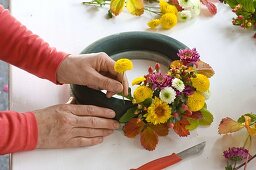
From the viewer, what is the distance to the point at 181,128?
77 centimetres

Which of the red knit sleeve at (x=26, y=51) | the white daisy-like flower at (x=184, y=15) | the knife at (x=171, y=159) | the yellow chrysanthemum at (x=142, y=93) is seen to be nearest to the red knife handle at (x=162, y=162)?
the knife at (x=171, y=159)

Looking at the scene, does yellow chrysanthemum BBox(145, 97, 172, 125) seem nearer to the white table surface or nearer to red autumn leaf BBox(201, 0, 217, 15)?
the white table surface

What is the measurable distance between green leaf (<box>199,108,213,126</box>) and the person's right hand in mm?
158

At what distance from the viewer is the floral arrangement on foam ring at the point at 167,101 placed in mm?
742

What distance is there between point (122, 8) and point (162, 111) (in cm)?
33

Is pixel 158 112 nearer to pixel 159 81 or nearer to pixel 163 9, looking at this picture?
pixel 159 81

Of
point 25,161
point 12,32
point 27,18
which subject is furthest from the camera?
point 27,18

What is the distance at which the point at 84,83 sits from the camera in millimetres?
794

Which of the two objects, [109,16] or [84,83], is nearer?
[84,83]

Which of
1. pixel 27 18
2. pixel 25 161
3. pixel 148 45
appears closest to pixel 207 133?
pixel 148 45

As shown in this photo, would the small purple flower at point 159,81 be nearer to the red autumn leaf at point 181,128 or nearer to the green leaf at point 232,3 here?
the red autumn leaf at point 181,128

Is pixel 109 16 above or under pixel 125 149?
above

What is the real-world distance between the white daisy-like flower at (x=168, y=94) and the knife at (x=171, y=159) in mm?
97

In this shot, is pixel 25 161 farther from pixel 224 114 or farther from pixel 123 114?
pixel 224 114
